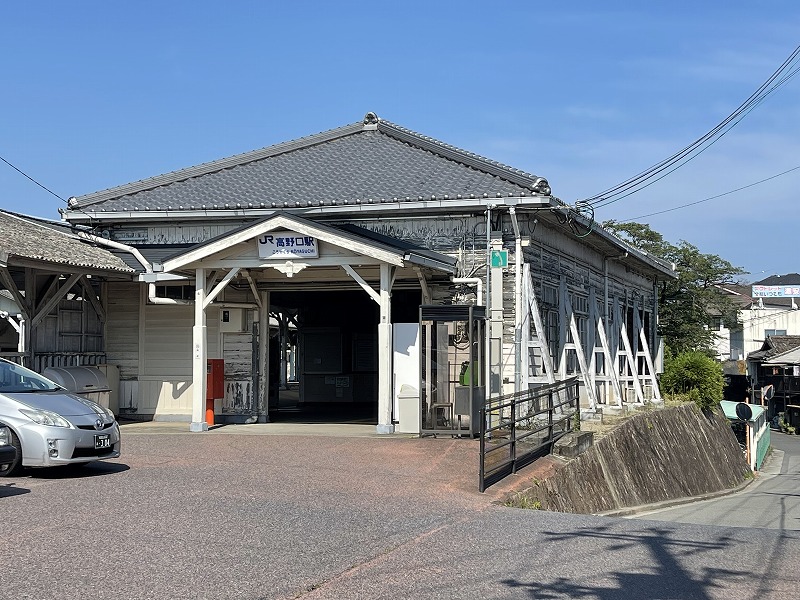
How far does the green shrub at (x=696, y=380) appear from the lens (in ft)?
92.6

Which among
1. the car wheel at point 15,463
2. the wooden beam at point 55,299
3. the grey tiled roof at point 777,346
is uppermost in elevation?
the wooden beam at point 55,299

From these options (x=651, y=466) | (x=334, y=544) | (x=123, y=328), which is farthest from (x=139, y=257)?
(x=334, y=544)

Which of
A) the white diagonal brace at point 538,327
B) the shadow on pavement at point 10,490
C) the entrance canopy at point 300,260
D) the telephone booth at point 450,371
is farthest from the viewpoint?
the white diagonal brace at point 538,327

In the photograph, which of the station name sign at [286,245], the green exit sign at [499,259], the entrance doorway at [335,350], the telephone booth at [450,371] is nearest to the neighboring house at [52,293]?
the station name sign at [286,245]

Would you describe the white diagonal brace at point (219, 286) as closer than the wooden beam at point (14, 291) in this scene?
No

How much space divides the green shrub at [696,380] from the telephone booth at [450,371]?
14509mm

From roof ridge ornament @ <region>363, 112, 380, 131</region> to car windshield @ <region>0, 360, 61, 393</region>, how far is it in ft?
38.3

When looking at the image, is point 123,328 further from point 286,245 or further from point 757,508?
point 757,508

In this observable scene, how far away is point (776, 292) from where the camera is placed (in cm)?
7956

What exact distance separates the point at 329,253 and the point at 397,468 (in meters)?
5.15

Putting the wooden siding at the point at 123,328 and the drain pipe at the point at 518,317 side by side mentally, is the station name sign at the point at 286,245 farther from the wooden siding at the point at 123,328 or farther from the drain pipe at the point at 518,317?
the wooden siding at the point at 123,328

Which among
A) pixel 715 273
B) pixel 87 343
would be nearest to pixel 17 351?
pixel 87 343

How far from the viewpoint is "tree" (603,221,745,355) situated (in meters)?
41.2

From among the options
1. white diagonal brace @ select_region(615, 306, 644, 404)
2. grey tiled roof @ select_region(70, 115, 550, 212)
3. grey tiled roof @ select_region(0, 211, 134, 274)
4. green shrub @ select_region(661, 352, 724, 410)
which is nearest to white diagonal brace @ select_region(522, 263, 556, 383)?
grey tiled roof @ select_region(70, 115, 550, 212)
